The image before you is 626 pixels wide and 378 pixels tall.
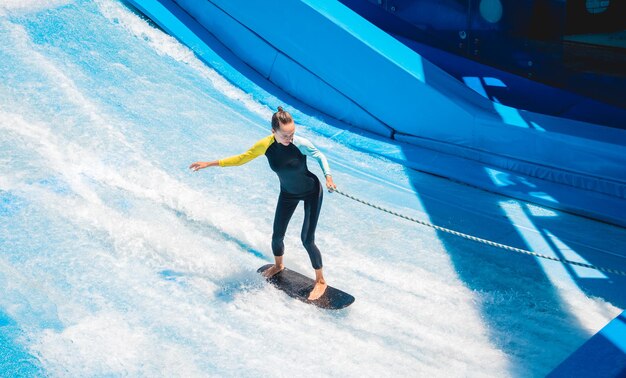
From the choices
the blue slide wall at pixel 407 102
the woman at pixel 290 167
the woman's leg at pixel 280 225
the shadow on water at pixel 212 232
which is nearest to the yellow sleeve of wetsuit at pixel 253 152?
the woman at pixel 290 167

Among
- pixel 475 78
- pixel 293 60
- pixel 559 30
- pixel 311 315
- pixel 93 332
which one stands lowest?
pixel 93 332

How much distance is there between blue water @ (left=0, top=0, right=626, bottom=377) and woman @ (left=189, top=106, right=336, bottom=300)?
1.68 ft

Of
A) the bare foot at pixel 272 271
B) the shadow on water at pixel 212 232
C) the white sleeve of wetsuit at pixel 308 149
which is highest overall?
the white sleeve of wetsuit at pixel 308 149

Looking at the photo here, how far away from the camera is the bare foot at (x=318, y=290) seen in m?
4.65

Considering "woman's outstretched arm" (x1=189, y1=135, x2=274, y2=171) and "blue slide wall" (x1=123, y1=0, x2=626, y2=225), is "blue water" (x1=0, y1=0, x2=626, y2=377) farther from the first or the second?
"woman's outstretched arm" (x1=189, y1=135, x2=274, y2=171)

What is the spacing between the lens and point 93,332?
14.1 feet

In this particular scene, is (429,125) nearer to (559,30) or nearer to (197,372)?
(559,30)

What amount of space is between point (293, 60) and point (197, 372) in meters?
4.26

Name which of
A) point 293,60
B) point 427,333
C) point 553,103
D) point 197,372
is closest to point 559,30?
point 553,103

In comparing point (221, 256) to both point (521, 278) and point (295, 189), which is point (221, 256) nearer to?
point (295, 189)

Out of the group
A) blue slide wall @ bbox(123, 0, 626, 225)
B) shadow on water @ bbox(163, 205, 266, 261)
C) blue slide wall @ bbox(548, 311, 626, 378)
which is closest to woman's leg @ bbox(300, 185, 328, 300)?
shadow on water @ bbox(163, 205, 266, 261)

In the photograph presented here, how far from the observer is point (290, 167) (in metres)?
4.37

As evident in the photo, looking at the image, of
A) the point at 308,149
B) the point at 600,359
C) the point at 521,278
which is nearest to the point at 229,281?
the point at 308,149

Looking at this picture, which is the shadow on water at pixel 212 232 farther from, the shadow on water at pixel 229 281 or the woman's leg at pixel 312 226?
the woman's leg at pixel 312 226
